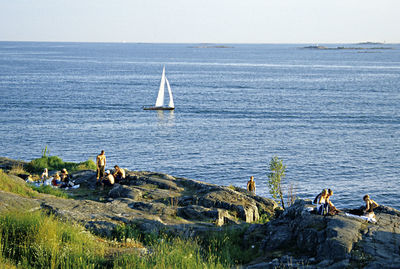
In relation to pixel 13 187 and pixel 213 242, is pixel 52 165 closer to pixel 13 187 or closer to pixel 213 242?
pixel 13 187

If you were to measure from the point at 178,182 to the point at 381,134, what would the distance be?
44.5m

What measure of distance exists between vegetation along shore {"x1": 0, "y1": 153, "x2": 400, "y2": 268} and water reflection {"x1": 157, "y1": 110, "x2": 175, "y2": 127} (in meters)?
46.7

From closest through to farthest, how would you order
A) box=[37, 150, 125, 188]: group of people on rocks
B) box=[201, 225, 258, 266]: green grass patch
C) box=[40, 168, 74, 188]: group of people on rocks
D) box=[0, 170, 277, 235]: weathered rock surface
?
1. box=[201, 225, 258, 266]: green grass patch
2. box=[0, 170, 277, 235]: weathered rock surface
3. box=[37, 150, 125, 188]: group of people on rocks
4. box=[40, 168, 74, 188]: group of people on rocks

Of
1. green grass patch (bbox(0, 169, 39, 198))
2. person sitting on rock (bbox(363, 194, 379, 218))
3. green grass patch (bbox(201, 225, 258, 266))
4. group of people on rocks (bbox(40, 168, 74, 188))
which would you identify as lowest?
group of people on rocks (bbox(40, 168, 74, 188))

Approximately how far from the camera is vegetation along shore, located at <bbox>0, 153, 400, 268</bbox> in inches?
381

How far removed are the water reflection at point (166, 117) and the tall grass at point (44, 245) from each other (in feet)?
190

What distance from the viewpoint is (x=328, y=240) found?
1237cm

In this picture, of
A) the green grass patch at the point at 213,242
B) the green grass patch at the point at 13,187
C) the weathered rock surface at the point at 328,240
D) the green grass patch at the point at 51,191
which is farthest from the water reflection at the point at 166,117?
the weathered rock surface at the point at 328,240

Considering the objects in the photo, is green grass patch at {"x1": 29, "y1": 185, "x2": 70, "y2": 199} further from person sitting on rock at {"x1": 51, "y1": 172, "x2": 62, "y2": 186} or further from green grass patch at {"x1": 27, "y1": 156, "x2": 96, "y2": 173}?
green grass patch at {"x1": 27, "y1": 156, "x2": 96, "y2": 173}

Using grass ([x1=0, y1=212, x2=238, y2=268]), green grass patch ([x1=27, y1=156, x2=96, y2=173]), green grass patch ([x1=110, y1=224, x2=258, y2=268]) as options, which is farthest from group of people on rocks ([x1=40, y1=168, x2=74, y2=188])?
grass ([x1=0, y1=212, x2=238, y2=268])

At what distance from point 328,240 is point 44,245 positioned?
7.38 m

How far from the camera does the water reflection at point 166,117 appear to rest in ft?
230

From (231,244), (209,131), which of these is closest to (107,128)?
(209,131)

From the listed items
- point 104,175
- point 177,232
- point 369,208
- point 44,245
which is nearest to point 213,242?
point 177,232
